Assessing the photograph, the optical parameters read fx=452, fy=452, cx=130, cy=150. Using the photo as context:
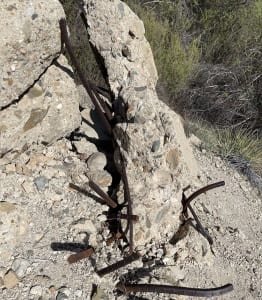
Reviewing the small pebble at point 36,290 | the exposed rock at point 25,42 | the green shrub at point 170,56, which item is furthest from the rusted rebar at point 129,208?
the green shrub at point 170,56

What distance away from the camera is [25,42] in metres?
1.96

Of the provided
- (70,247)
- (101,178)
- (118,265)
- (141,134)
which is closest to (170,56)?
(101,178)

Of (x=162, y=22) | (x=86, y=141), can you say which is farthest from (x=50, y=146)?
(x=162, y=22)

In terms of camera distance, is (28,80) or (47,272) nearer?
(47,272)

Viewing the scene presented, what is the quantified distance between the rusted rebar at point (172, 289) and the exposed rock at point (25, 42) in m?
0.97

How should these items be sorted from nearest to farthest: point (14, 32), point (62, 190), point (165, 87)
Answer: point (14, 32) → point (62, 190) → point (165, 87)

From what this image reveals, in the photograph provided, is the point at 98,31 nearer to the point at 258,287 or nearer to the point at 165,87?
the point at 258,287

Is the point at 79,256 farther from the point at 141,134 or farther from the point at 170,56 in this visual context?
the point at 170,56

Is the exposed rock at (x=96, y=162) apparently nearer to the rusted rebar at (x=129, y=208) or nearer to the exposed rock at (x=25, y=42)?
the rusted rebar at (x=129, y=208)

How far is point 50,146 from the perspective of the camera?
2.33 meters

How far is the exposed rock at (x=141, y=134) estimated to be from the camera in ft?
6.64

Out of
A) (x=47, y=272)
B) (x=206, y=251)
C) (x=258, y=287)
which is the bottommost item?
(x=258, y=287)

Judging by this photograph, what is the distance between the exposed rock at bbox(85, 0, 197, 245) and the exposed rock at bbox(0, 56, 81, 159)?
25cm

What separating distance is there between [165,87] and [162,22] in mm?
972
